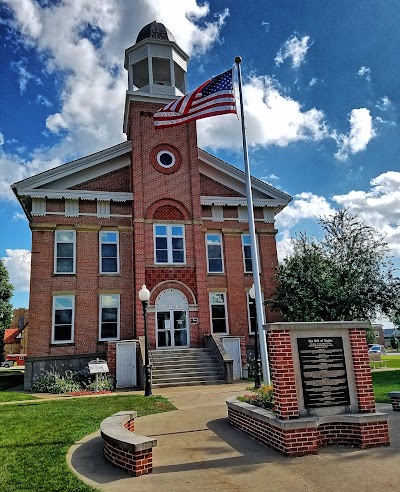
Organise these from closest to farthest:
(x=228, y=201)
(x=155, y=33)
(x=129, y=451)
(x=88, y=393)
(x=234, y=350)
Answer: (x=129, y=451)
(x=88, y=393)
(x=234, y=350)
(x=228, y=201)
(x=155, y=33)

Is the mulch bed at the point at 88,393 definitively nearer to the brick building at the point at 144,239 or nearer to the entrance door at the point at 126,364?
the entrance door at the point at 126,364

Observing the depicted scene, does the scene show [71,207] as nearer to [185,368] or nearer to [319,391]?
[185,368]

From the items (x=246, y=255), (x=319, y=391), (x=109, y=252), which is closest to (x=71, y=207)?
(x=109, y=252)

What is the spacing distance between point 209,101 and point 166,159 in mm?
9907

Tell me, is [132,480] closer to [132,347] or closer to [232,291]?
[132,347]

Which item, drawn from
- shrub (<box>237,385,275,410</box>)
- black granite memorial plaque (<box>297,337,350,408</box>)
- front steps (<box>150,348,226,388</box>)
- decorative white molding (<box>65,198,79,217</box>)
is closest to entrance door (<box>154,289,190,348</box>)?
front steps (<box>150,348,226,388</box>)

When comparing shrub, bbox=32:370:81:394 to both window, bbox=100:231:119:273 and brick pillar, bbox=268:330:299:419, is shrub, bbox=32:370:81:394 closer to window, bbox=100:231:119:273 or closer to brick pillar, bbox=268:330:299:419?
window, bbox=100:231:119:273

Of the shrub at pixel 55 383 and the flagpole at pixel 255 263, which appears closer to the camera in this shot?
the flagpole at pixel 255 263

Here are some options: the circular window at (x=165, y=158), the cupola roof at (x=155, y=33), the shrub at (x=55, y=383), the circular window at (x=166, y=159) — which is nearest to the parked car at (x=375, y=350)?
the circular window at (x=165, y=158)

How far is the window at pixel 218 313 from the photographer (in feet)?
76.0

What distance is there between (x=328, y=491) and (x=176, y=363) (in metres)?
14.8

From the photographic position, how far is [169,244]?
2291cm

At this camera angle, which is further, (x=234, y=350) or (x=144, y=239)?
(x=144, y=239)

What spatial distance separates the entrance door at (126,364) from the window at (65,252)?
200 inches
